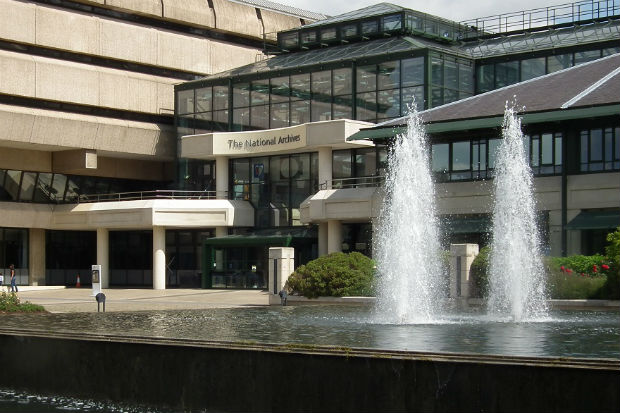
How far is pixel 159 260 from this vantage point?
198 feet

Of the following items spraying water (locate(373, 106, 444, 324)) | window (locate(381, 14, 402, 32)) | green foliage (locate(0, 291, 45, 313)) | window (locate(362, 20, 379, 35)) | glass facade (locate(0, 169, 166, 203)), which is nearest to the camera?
spraying water (locate(373, 106, 444, 324))

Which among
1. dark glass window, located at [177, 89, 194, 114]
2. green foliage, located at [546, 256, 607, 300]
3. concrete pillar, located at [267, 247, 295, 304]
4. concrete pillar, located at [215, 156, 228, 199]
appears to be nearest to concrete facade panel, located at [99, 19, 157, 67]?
dark glass window, located at [177, 89, 194, 114]

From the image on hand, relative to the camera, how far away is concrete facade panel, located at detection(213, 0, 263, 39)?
7294cm

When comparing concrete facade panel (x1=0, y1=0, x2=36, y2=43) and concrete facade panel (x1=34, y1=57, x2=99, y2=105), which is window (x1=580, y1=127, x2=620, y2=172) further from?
concrete facade panel (x1=0, y1=0, x2=36, y2=43)

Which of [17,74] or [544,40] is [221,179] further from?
[544,40]

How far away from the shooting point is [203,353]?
16.1 m

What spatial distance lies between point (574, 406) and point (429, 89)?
40862mm

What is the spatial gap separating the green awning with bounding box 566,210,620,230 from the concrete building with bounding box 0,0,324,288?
2359cm

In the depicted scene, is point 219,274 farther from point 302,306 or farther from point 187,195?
point 302,306

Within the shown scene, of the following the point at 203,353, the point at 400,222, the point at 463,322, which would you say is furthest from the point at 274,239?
the point at 203,353

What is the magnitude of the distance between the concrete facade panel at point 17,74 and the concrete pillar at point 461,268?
3367 cm

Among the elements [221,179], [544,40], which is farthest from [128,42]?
[544,40]

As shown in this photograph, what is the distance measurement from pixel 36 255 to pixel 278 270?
30.8m

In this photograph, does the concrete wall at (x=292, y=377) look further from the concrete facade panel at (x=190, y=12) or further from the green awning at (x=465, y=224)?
the concrete facade panel at (x=190, y=12)
